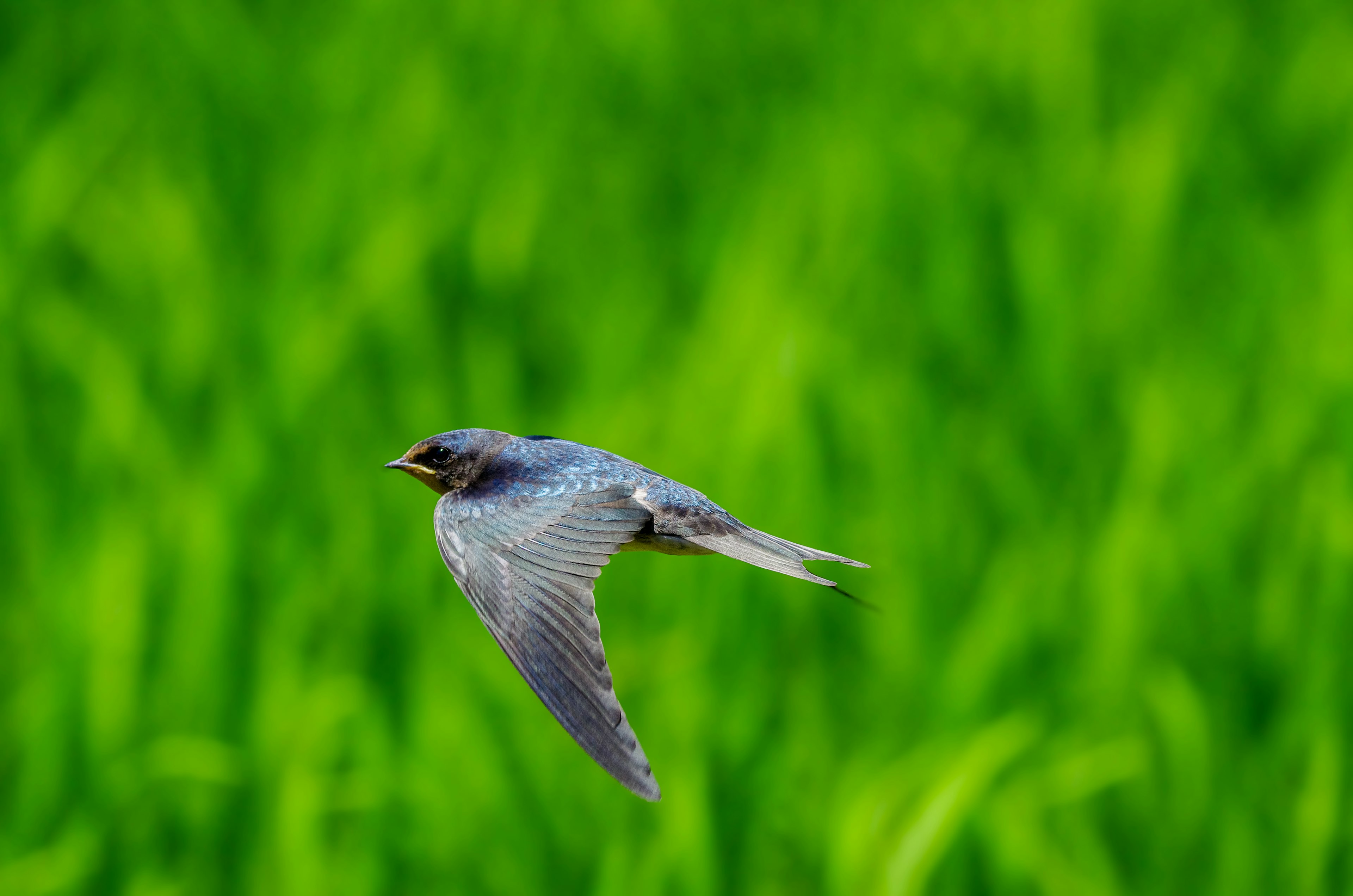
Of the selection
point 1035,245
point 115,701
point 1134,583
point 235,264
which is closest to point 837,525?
point 1134,583

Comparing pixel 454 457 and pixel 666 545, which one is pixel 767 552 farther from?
pixel 454 457

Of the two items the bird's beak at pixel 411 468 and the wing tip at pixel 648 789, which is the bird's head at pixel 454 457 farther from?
the wing tip at pixel 648 789

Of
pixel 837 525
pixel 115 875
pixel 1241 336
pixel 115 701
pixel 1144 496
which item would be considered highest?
pixel 1241 336

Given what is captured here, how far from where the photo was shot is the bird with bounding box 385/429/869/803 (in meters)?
0.44

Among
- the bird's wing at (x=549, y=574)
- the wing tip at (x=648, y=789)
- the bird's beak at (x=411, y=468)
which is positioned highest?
the bird's beak at (x=411, y=468)

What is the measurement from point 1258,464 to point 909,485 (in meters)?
0.84

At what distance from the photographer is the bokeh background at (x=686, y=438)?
8.01ft

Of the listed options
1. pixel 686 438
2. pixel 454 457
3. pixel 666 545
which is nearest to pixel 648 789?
pixel 666 545

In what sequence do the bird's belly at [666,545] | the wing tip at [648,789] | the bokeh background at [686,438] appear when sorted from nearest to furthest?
the wing tip at [648,789] < the bird's belly at [666,545] < the bokeh background at [686,438]

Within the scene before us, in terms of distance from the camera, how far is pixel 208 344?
3229 millimetres

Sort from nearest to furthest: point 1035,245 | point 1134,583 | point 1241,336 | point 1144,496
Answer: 1. point 1134,583
2. point 1144,496
3. point 1035,245
4. point 1241,336

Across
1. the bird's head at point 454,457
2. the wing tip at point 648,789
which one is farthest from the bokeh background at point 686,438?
the wing tip at point 648,789

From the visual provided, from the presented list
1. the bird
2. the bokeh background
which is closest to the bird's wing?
the bird

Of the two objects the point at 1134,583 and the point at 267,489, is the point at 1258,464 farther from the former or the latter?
the point at 267,489
